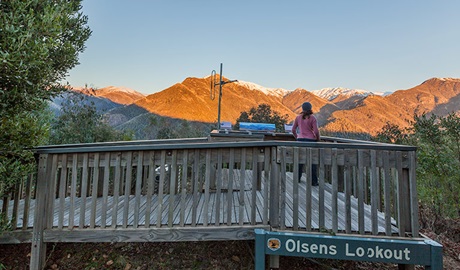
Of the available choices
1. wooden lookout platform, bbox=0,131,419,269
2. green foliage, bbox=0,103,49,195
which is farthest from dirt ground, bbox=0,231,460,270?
green foliage, bbox=0,103,49,195

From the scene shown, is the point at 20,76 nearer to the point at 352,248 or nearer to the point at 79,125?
the point at 352,248

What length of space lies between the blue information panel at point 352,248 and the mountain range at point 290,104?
2759 cm

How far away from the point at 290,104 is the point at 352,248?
165 feet

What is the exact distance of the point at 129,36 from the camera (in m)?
15.6

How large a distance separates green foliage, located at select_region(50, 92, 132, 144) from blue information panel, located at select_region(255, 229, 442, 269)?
24.4 ft

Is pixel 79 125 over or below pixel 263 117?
below

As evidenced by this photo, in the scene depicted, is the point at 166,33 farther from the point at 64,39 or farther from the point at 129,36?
the point at 64,39

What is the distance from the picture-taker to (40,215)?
2598 millimetres

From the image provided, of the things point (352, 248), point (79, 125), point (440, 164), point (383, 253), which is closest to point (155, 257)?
point (352, 248)

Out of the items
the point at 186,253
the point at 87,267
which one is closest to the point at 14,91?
the point at 87,267

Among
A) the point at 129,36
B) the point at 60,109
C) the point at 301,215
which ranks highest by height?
the point at 129,36

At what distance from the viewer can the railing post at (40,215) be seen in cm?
258

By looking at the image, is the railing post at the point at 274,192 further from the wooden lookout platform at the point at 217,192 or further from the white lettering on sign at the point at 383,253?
the white lettering on sign at the point at 383,253

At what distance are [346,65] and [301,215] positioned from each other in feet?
94.7
